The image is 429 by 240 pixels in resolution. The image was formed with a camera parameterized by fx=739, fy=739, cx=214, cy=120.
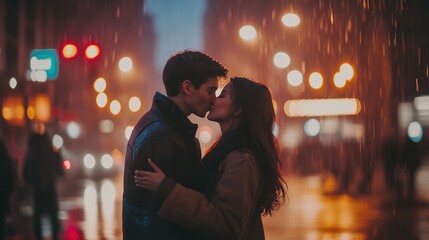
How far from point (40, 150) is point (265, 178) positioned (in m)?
8.64

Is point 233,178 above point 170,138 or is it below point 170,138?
below

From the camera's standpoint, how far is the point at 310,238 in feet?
40.4

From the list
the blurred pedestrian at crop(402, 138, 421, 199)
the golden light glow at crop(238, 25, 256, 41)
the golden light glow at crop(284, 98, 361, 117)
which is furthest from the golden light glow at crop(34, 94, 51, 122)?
A: the blurred pedestrian at crop(402, 138, 421, 199)

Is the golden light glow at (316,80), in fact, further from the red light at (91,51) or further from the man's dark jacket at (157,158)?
the man's dark jacket at (157,158)

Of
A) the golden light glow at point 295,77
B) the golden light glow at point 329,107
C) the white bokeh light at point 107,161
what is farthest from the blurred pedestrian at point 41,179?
the golden light glow at point 329,107

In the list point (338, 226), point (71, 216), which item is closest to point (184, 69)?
point (338, 226)

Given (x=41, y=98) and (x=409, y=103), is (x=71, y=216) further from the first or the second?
(x=41, y=98)

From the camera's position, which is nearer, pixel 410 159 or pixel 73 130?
pixel 410 159

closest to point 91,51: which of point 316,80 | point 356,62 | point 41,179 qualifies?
point 41,179

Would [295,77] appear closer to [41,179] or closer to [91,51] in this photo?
[91,51]

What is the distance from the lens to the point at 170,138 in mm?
3686

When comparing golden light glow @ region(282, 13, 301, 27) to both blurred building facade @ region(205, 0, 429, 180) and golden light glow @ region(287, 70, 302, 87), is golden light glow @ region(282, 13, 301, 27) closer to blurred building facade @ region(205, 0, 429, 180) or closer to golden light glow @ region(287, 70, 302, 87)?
golden light glow @ region(287, 70, 302, 87)

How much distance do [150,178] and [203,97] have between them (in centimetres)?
66

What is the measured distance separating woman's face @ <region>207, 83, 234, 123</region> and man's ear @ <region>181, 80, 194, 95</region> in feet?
0.49
